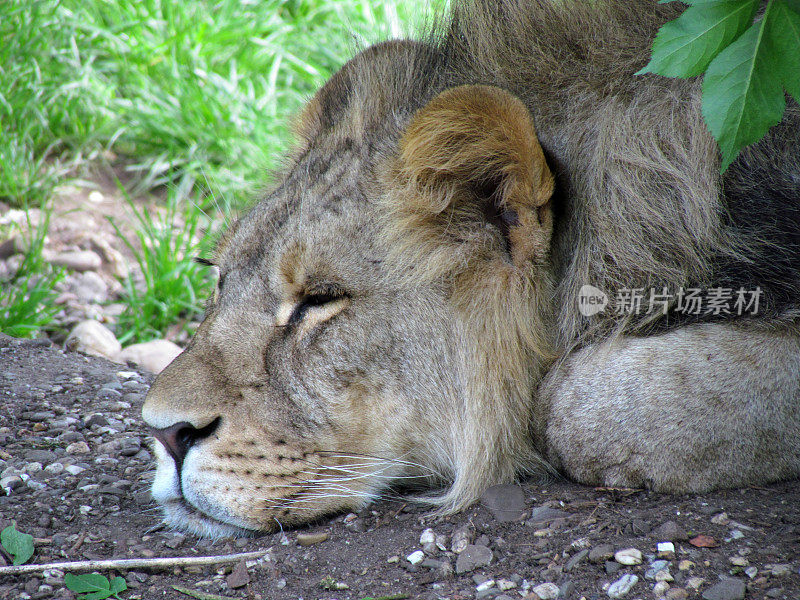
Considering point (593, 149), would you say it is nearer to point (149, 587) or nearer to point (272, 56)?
point (149, 587)

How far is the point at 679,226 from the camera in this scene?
9.11 ft

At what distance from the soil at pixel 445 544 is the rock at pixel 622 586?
0.01m

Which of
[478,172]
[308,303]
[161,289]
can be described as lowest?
[161,289]

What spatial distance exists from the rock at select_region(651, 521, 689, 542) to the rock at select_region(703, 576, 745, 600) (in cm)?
22

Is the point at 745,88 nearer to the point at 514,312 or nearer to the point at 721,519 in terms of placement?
the point at 514,312

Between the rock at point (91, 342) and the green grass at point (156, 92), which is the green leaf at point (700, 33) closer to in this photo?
the rock at point (91, 342)

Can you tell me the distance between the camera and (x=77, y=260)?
5660 millimetres

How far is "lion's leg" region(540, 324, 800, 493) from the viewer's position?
2646 mm

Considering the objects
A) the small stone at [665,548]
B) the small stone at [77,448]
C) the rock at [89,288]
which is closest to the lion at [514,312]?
the small stone at [665,548]

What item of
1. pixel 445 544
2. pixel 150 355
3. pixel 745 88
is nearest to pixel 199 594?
pixel 445 544

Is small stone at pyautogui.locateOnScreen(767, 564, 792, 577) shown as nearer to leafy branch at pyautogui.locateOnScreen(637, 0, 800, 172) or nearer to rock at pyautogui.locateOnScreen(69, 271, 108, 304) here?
leafy branch at pyautogui.locateOnScreen(637, 0, 800, 172)

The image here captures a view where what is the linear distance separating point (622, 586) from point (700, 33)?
1450mm

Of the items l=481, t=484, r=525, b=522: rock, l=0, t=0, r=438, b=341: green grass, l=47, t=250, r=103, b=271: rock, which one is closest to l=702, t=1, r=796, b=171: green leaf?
l=481, t=484, r=525, b=522: rock

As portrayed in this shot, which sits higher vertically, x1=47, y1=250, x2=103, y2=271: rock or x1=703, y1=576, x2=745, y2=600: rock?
x1=47, y1=250, x2=103, y2=271: rock
